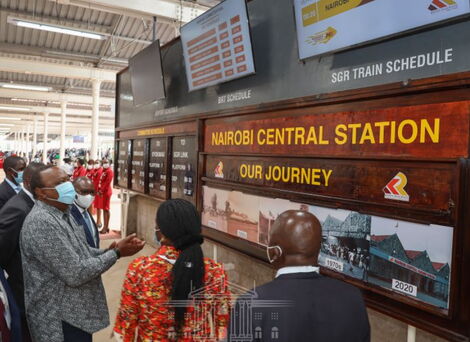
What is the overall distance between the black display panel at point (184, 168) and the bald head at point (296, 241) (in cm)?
317

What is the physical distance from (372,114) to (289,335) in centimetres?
166

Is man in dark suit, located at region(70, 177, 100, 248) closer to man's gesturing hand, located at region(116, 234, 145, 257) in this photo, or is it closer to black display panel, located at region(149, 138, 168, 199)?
man's gesturing hand, located at region(116, 234, 145, 257)

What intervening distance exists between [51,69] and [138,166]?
26.8 ft

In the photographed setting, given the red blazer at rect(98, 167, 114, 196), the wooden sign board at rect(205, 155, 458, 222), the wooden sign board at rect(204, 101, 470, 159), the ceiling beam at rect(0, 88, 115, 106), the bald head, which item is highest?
the ceiling beam at rect(0, 88, 115, 106)

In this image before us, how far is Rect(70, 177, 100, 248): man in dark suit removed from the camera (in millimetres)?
3041

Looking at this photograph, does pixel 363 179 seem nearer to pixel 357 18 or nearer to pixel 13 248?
pixel 357 18

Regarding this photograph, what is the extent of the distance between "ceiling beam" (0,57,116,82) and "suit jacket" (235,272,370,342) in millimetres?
13083

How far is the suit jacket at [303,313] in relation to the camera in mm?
1112

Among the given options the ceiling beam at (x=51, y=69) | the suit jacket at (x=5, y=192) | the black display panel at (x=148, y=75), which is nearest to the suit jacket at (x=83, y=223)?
the suit jacket at (x=5, y=192)

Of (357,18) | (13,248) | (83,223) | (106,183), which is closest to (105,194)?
(106,183)

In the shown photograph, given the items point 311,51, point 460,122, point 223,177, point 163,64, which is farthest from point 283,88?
point 163,64

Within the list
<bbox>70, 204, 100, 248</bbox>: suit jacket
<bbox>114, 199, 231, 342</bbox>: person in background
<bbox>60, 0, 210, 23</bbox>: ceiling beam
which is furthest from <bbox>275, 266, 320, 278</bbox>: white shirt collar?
<bbox>60, 0, 210, 23</bbox>: ceiling beam

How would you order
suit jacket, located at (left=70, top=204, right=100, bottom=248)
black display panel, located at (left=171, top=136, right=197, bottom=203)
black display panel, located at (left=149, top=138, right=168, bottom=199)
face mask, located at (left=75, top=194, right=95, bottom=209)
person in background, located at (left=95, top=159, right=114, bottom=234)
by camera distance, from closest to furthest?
suit jacket, located at (left=70, top=204, right=100, bottom=248)
face mask, located at (left=75, top=194, right=95, bottom=209)
black display panel, located at (left=171, top=136, right=197, bottom=203)
black display panel, located at (left=149, top=138, right=168, bottom=199)
person in background, located at (left=95, top=159, right=114, bottom=234)

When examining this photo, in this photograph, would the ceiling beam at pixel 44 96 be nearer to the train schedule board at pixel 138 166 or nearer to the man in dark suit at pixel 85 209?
the train schedule board at pixel 138 166
